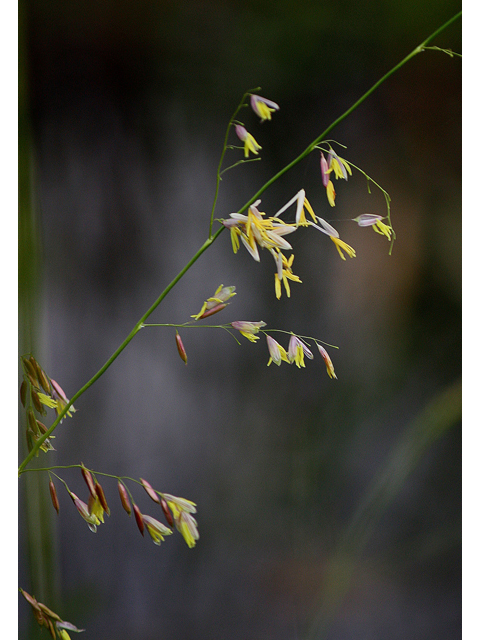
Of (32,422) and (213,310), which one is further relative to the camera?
(32,422)

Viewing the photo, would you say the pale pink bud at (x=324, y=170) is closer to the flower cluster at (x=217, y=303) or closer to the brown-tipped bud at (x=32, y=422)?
the flower cluster at (x=217, y=303)

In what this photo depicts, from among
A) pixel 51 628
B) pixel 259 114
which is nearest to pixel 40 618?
pixel 51 628

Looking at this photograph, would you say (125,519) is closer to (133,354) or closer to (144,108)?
(133,354)

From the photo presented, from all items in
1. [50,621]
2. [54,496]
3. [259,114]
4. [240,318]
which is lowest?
[50,621]

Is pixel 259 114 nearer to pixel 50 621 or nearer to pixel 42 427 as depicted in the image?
pixel 42 427

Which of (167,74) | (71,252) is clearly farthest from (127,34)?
(71,252)

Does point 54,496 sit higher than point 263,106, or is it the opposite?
point 263,106

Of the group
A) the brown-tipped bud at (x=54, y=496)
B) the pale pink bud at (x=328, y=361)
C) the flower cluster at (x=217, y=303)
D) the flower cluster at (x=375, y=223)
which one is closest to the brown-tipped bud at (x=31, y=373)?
the brown-tipped bud at (x=54, y=496)

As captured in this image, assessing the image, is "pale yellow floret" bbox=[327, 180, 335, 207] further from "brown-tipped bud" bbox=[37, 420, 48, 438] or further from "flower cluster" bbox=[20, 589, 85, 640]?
"flower cluster" bbox=[20, 589, 85, 640]
